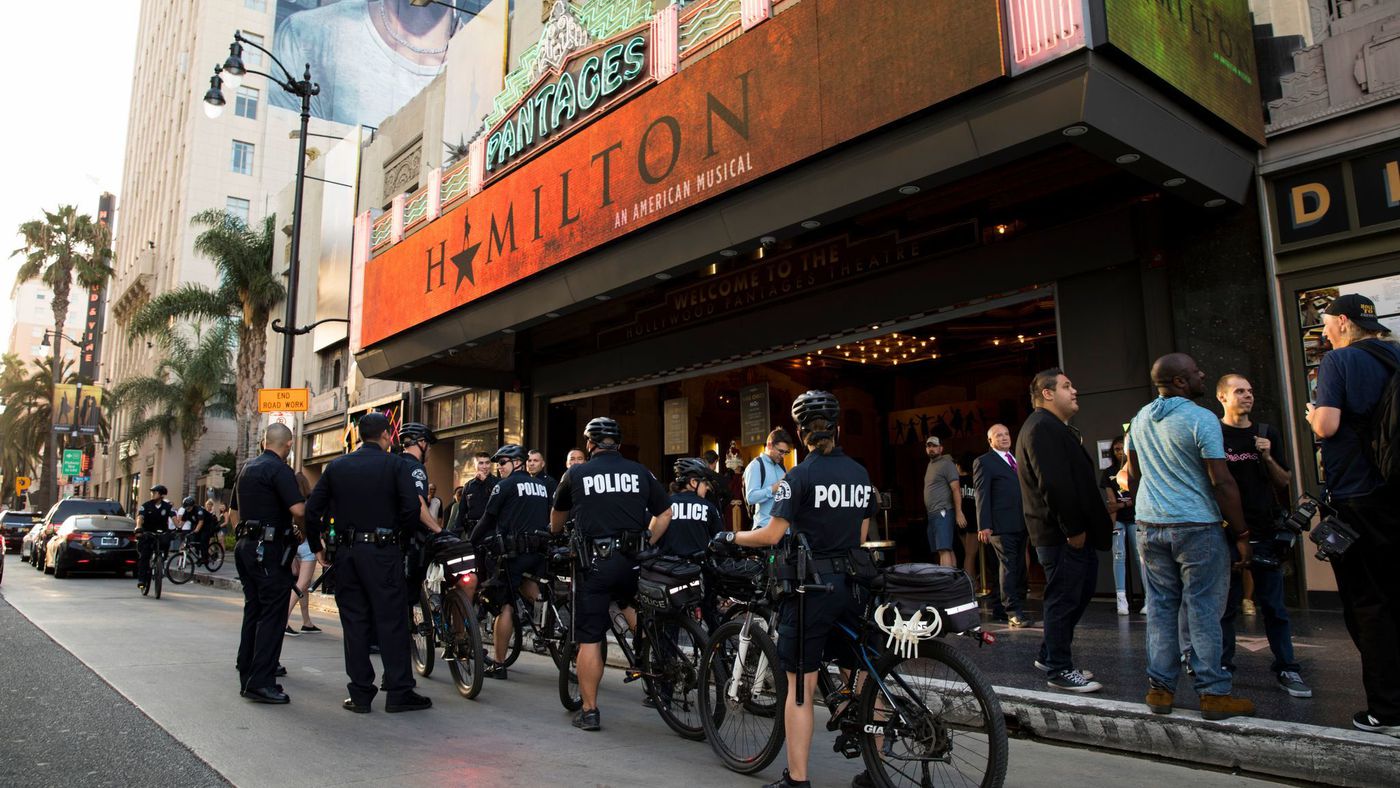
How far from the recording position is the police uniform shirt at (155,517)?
53.4 feet

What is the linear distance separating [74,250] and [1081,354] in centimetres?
6010

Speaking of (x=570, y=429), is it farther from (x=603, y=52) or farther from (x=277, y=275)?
(x=277, y=275)

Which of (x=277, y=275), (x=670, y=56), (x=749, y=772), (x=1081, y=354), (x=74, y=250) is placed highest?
(x=74, y=250)

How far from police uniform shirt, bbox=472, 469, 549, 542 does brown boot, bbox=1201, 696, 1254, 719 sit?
16.2ft

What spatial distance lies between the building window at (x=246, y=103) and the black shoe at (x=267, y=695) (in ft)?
180

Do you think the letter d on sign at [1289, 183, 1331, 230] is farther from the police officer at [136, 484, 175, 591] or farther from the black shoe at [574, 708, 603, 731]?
the police officer at [136, 484, 175, 591]

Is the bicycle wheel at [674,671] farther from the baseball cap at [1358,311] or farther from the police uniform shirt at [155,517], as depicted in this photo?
the police uniform shirt at [155,517]

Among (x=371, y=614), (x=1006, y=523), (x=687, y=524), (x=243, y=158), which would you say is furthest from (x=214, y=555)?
(x=243, y=158)

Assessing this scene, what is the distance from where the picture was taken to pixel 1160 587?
16.4 feet

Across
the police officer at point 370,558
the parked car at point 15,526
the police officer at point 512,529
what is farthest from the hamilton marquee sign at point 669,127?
the parked car at point 15,526

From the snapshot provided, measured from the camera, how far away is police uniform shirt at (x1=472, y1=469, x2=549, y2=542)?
7.43 meters

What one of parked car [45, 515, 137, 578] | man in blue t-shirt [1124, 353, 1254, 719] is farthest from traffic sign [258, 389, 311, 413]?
man in blue t-shirt [1124, 353, 1254, 719]

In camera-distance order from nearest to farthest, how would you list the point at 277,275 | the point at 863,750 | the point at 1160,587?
the point at 863,750
the point at 1160,587
the point at 277,275

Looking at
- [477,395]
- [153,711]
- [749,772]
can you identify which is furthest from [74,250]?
[749,772]
